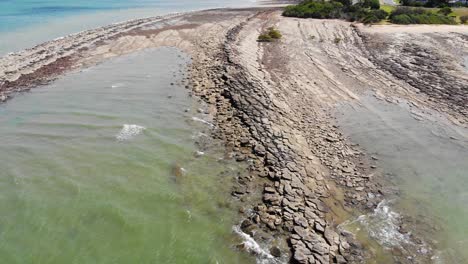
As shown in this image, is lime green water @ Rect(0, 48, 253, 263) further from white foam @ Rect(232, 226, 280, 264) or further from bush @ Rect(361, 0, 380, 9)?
bush @ Rect(361, 0, 380, 9)

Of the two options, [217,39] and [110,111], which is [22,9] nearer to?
[217,39]

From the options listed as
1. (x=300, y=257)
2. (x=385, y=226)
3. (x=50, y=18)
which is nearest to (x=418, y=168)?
(x=385, y=226)

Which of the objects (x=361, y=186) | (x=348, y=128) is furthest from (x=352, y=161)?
(x=348, y=128)

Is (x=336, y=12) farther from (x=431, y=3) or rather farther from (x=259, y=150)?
(x=259, y=150)

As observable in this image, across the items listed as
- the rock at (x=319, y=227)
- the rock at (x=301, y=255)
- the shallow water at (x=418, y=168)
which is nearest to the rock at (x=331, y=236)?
the rock at (x=319, y=227)

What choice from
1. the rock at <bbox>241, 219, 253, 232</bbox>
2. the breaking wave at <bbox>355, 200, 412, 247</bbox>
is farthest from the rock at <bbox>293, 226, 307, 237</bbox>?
the breaking wave at <bbox>355, 200, 412, 247</bbox>
